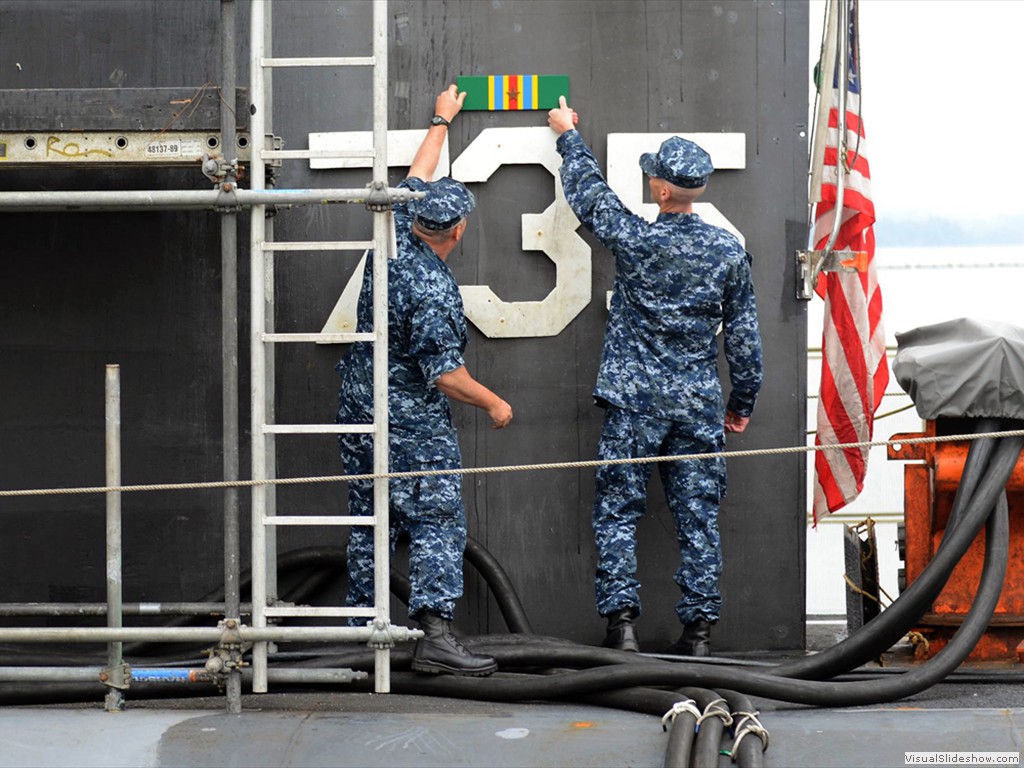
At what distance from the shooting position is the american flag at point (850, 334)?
6688mm

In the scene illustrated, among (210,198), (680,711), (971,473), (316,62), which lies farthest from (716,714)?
(316,62)

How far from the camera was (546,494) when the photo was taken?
21.9ft

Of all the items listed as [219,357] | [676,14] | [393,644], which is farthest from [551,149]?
[393,644]

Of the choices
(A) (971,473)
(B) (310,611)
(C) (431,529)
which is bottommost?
(B) (310,611)

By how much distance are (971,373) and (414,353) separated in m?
2.19

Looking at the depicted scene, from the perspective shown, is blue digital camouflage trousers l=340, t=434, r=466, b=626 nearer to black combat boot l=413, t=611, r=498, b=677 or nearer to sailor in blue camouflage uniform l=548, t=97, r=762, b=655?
black combat boot l=413, t=611, r=498, b=677

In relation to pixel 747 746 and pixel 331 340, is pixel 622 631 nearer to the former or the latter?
pixel 747 746

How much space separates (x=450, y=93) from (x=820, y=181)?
1.65 metres

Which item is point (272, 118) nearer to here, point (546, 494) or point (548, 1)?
point (548, 1)

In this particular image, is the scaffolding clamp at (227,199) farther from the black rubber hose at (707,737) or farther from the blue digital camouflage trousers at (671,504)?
the black rubber hose at (707,737)

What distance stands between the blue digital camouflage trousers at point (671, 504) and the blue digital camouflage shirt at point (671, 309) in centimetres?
9

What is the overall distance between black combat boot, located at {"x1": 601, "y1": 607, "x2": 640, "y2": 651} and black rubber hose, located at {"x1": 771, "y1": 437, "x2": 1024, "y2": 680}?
2.34 feet

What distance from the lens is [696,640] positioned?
6191mm

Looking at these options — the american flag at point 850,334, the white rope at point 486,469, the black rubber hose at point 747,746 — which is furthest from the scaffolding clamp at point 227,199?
the american flag at point 850,334
